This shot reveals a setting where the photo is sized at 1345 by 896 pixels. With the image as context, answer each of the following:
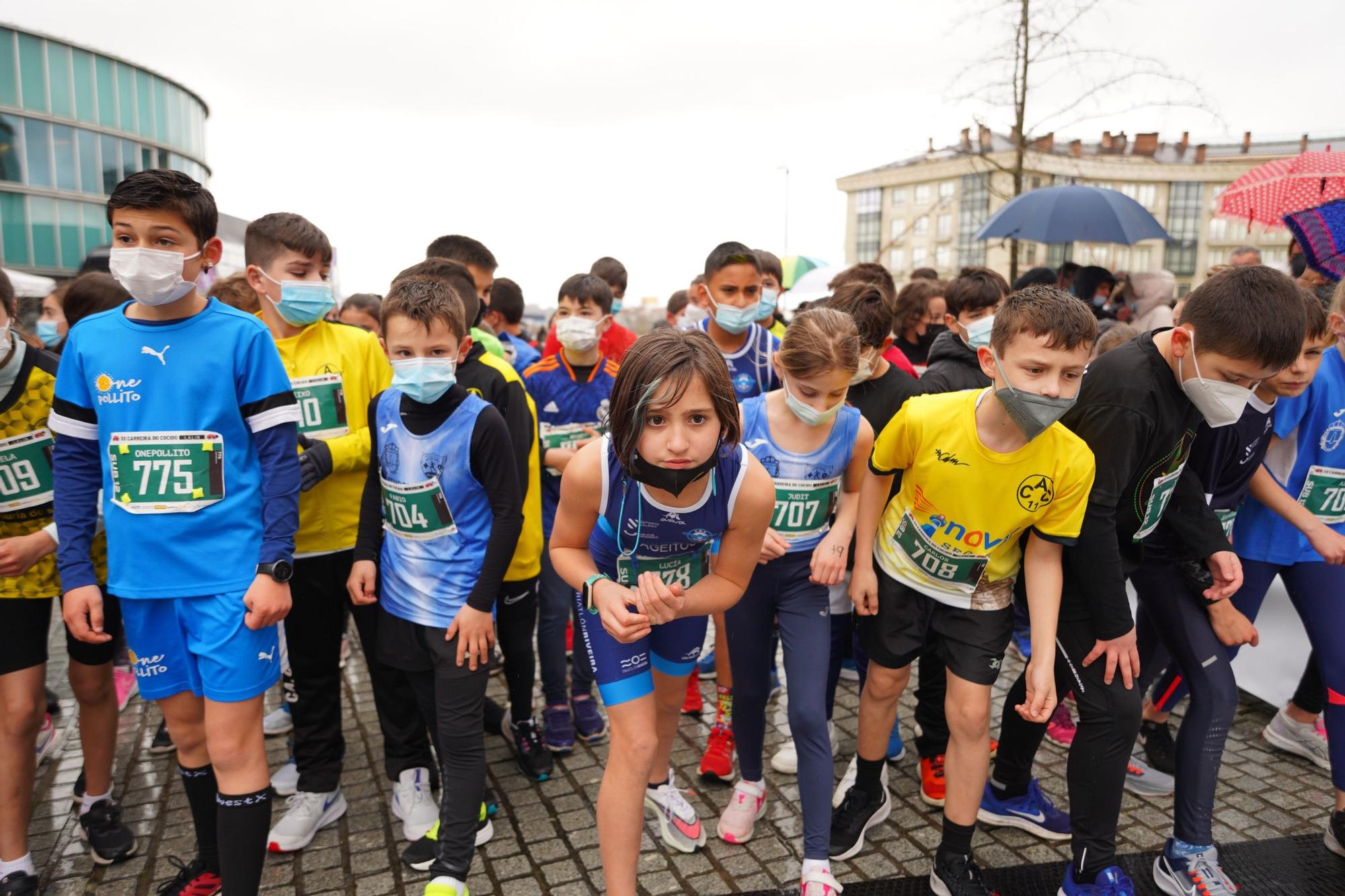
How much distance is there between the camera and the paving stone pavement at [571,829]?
126 inches

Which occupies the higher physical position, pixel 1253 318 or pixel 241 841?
pixel 1253 318

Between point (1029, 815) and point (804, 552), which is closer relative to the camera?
point (804, 552)

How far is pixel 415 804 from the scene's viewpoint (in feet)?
11.5

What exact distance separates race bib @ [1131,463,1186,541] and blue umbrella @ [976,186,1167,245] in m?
5.39

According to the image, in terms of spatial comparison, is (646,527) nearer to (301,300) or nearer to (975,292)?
(301,300)

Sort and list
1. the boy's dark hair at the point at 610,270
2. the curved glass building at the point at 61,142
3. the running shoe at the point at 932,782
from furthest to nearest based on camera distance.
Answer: the curved glass building at the point at 61,142
the boy's dark hair at the point at 610,270
the running shoe at the point at 932,782

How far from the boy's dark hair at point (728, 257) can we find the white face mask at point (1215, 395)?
2.25m

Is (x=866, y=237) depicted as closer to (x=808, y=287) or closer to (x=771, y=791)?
(x=808, y=287)

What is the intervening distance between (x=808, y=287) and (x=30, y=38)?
39.0 meters

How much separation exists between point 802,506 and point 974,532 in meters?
0.67

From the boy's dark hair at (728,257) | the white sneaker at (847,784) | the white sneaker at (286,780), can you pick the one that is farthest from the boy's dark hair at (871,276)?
the white sneaker at (286,780)

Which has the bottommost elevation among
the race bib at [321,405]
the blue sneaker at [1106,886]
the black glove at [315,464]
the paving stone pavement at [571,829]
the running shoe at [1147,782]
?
the paving stone pavement at [571,829]

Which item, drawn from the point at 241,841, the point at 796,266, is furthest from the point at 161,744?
the point at 796,266

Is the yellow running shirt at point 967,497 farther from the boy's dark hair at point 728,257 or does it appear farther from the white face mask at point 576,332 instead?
the white face mask at point 576,332
